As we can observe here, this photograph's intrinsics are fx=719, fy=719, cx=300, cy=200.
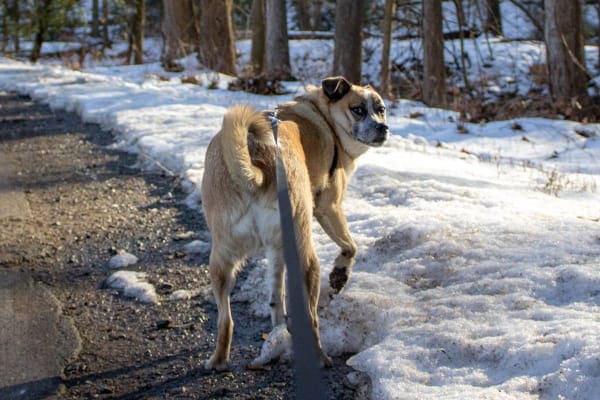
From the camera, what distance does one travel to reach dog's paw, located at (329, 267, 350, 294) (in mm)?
4766

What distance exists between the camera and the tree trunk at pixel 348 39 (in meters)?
12.6

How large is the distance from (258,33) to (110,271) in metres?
13.9

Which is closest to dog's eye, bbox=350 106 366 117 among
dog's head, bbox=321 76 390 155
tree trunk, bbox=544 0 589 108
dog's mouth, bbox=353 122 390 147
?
dog's head, bbox=321 76 390 155

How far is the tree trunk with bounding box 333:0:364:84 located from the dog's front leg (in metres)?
8.18

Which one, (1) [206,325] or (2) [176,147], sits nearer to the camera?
(1) [206,325]

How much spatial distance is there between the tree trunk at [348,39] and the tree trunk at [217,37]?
15.2ft

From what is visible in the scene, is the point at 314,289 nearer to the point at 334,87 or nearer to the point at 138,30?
the point at 334,87

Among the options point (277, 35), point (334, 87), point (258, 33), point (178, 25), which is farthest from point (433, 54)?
point (334, 87)

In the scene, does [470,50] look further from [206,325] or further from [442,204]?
[206,325]

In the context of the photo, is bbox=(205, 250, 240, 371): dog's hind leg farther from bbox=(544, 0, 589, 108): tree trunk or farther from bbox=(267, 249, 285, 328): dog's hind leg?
bbox=(544, 0, 589, 108): tree trunk

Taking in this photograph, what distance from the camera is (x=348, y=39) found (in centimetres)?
1280

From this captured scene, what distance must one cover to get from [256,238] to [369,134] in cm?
170

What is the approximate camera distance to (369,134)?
17.0ft

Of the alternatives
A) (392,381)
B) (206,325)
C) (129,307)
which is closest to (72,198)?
(129,307)
